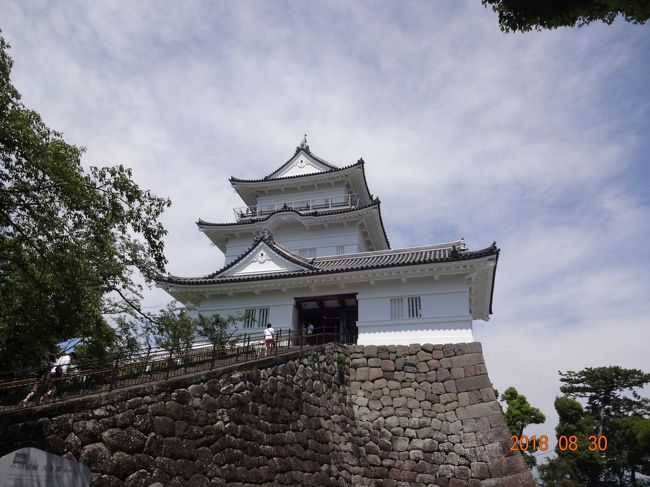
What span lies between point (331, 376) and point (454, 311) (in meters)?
4.29

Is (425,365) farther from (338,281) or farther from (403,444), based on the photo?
(338,281)

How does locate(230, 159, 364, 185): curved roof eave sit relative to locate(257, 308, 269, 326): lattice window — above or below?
above

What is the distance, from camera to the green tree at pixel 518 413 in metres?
18.1

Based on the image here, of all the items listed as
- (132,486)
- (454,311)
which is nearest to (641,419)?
(454,311)

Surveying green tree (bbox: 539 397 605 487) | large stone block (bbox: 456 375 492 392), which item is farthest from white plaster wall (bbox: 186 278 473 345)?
green tree (bbox: 539 397 605 487)

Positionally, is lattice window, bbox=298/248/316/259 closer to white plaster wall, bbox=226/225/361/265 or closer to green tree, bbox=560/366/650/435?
white plaster wall, bbox=226/225/361/265

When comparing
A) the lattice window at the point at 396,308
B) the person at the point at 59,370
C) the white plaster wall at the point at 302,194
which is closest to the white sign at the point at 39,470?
the person at the point at 59,370

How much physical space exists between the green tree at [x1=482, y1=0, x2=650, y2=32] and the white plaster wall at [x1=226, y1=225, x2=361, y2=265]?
14120mm

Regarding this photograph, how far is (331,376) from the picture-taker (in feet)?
38.6

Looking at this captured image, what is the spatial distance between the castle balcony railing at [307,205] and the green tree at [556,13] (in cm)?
1488

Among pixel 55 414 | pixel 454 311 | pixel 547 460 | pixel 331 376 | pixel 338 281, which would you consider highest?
pixel 338 281

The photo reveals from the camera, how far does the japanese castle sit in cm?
1295

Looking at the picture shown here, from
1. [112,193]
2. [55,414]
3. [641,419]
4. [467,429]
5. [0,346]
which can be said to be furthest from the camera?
[641,419]

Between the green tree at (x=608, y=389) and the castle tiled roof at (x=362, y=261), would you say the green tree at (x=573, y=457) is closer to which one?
the green tree at (x=608, y=389)
